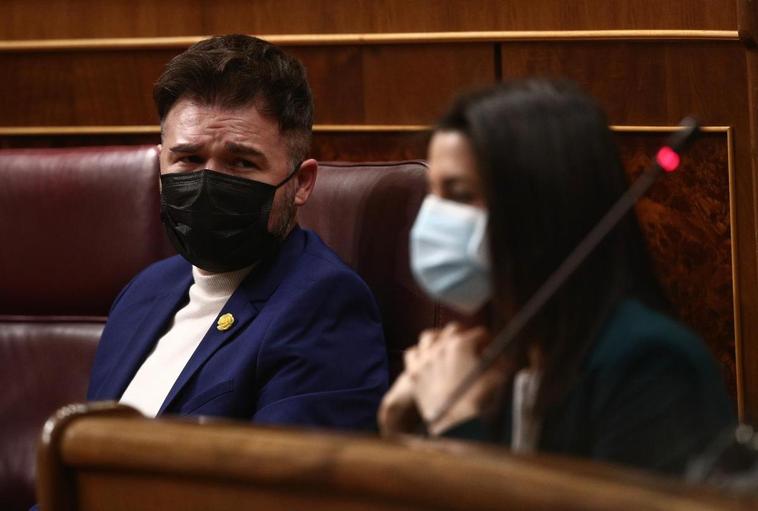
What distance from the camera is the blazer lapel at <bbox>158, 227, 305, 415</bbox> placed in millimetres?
1802

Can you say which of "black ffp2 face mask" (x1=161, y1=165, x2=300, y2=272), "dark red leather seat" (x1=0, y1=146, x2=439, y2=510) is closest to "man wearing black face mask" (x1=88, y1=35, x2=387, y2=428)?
"black ffp2 face mask" (x1=161, y1=165, x2=300, y2=272)

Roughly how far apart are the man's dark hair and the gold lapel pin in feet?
0.91

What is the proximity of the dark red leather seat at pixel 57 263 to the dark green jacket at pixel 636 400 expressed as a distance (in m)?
1.26

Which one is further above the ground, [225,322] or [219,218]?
[219,218]

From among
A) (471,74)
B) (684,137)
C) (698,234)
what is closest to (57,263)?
(471,74)

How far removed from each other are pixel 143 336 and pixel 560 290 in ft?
3.39

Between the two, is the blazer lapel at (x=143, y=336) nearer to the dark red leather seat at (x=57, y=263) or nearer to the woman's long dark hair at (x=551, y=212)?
the dark red leather seat at (x=57, y=263)

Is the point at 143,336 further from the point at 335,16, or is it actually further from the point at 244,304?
the point at 335,16

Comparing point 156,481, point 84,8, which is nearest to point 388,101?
point 84,8

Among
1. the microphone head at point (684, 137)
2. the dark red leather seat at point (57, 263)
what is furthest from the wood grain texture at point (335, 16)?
the microphone head at point (684, 137)

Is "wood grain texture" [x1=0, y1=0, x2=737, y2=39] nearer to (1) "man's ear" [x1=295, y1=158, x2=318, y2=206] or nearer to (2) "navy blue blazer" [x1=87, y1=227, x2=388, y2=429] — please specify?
(1) "man's ear" [x1=295, y1=158, x2=318, y2=206]

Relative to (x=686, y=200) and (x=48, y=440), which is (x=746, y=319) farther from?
(x=48, y=440)

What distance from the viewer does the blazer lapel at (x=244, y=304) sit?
180cm

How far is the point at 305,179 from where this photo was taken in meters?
1.97
